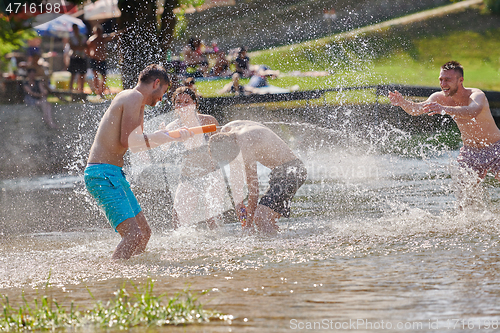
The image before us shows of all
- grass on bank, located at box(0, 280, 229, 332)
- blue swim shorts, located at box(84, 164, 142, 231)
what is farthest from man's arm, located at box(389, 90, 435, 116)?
grass on bank, located at box(0, 280, 229, 332)

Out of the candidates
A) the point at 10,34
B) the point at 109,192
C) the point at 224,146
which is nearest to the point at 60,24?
the point at 10,34

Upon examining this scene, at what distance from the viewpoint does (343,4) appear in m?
32.5

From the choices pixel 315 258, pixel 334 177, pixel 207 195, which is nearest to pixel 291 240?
pixel 315 258

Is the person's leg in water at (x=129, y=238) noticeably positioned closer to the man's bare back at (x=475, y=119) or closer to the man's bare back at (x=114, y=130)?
the man's bare back at (x=114, y=130)

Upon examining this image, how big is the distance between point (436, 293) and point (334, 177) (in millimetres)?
6455

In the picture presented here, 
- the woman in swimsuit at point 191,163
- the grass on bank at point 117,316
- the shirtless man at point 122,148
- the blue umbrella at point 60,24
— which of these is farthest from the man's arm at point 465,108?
the blue umbrella at point 60,24

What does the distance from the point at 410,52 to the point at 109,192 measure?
26.3 metres

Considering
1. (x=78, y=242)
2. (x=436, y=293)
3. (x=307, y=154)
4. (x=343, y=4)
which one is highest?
(x=343, y=4)

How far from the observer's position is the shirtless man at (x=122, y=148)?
4891mm

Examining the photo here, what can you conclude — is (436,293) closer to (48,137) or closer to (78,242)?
(78,242)

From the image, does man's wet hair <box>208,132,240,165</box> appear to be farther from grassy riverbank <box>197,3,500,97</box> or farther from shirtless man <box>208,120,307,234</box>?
grassy riverbank <box>197,3,500,97</box>

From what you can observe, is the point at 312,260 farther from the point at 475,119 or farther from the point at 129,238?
the point at 475,119

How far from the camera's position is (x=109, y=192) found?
4965 mm

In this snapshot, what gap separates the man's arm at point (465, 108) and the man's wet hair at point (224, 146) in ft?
6.88
